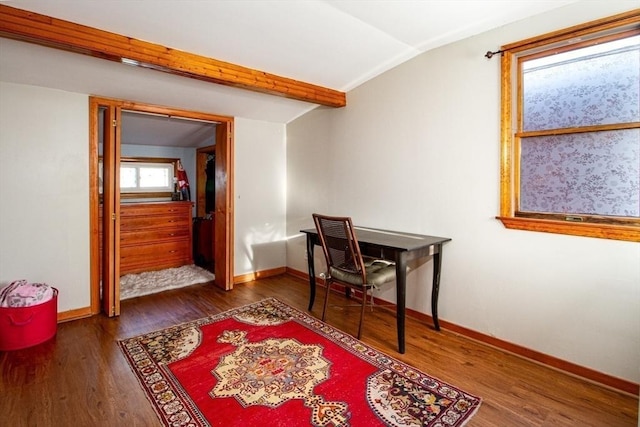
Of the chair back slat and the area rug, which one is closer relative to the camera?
the area rug

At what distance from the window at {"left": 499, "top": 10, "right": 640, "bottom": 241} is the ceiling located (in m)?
0.32

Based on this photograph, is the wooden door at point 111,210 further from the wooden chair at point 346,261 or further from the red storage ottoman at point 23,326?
the wooden chair at point 346,261

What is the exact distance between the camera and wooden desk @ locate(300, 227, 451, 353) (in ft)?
7.97

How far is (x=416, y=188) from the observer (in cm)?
303

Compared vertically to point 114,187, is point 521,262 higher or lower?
lower

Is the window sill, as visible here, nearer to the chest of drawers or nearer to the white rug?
the white rug

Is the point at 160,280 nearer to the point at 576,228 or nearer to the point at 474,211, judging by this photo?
the point at 474,211

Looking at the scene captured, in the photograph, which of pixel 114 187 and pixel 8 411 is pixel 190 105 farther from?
pixel 8 411

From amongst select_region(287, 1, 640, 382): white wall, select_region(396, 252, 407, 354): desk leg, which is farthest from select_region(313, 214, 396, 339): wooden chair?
select_region(287, 1, 640, 382): white wall

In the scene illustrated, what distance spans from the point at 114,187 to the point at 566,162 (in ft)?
12.0

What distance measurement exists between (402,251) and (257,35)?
1855 millimetres

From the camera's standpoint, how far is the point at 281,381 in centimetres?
208

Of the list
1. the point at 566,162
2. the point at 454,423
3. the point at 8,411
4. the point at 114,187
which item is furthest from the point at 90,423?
the point at 566,162

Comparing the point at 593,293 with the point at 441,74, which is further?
the point at 441,74
